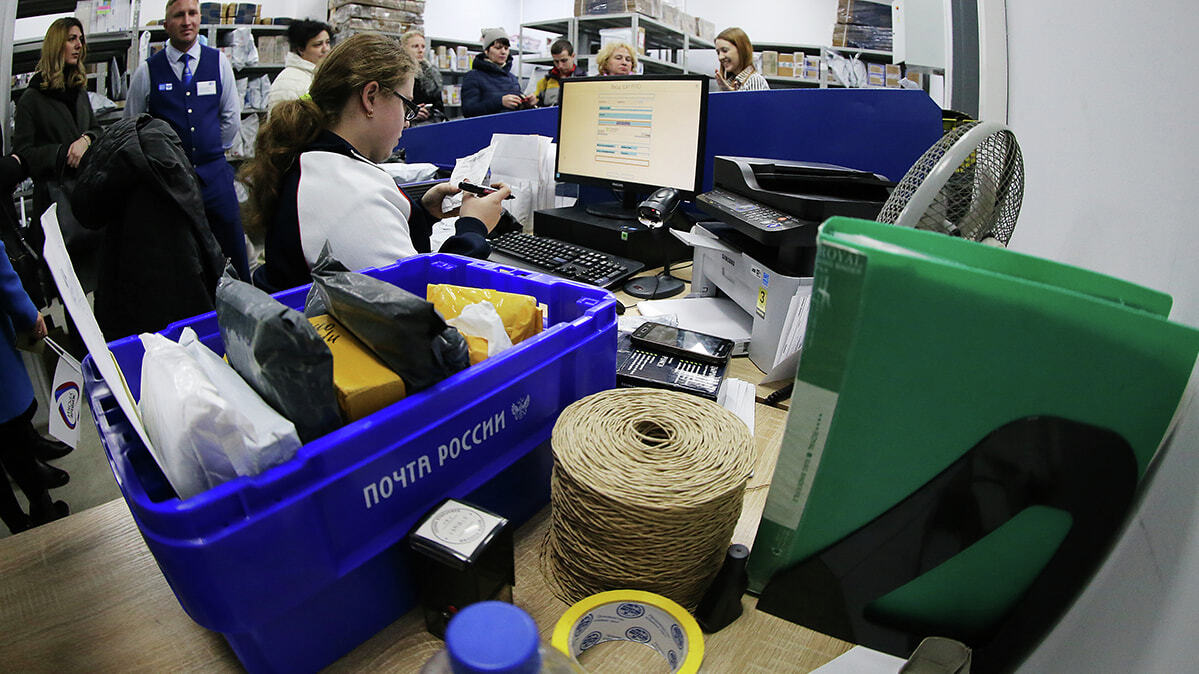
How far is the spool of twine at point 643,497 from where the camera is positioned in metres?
0.55

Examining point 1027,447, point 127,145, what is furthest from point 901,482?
A: point 127,145

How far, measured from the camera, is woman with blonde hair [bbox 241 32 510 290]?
1261 millimetres

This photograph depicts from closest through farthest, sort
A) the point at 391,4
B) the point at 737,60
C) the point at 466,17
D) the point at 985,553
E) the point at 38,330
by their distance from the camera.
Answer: the point at 985,553
the point at 38,330
the point at 737,60
the point at 391,4
the point at 466,17

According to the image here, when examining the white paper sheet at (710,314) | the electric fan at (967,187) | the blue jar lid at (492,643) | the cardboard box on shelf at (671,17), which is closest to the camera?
the blue jar lid at (492,643)

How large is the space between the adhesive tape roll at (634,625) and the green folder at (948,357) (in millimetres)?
200

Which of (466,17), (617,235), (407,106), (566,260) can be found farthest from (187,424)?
(466,17)

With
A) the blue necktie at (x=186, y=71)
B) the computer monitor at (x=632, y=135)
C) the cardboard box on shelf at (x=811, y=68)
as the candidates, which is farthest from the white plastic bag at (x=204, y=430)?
the cardboard box on shelf at (x=811, y=68)

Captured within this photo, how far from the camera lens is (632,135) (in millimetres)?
1727

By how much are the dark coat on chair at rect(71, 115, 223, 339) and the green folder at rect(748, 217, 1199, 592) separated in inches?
75.4

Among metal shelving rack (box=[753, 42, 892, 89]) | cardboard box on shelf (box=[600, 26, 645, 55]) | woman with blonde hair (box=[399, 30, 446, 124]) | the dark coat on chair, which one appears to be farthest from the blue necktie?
metal shelving rack (box=[753, 42, 892, 89])

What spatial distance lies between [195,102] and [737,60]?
3.30 metres

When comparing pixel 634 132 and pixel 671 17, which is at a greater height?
pixel 671 17

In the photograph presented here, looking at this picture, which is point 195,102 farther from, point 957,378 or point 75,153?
point 957,378

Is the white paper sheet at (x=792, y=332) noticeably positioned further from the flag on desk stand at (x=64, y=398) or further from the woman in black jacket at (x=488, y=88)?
the woman in black jacket at (x=488, y=88)
